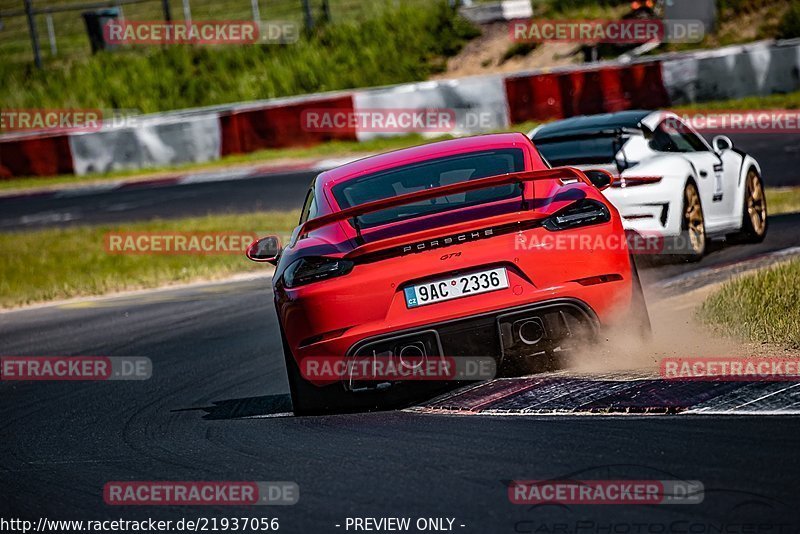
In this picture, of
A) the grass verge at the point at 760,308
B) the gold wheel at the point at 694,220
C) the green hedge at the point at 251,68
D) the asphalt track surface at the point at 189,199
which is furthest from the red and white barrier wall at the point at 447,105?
the grass verge at the point at 760,308

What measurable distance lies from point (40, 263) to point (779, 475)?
45.9ft

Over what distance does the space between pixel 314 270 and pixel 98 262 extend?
1117 cm

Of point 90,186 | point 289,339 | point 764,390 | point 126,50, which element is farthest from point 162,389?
point 126,50

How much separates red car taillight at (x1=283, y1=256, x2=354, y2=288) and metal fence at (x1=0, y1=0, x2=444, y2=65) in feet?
86.9

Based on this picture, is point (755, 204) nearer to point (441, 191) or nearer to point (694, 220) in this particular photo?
point (694, 220)

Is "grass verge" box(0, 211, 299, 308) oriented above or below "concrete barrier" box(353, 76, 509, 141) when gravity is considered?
below

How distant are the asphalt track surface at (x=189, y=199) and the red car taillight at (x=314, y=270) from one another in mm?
11867

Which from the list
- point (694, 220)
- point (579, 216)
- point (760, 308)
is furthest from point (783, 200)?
point (579, 216)

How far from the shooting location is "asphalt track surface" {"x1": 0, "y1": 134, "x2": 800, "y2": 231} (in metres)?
18.6

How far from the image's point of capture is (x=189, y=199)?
21.4 metres

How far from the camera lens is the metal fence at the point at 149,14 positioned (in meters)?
32.4

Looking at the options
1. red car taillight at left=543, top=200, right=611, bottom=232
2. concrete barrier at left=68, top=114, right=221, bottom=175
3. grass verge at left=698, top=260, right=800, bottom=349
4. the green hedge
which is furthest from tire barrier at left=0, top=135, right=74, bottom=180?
red car taillight at left=543, top=200, right=611, bottom=232

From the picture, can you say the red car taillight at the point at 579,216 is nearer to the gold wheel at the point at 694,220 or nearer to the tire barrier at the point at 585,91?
the gold wheel at the point at 694,220

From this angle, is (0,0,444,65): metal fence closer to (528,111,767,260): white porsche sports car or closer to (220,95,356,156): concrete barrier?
(220,95,356,156): concrete barrier
